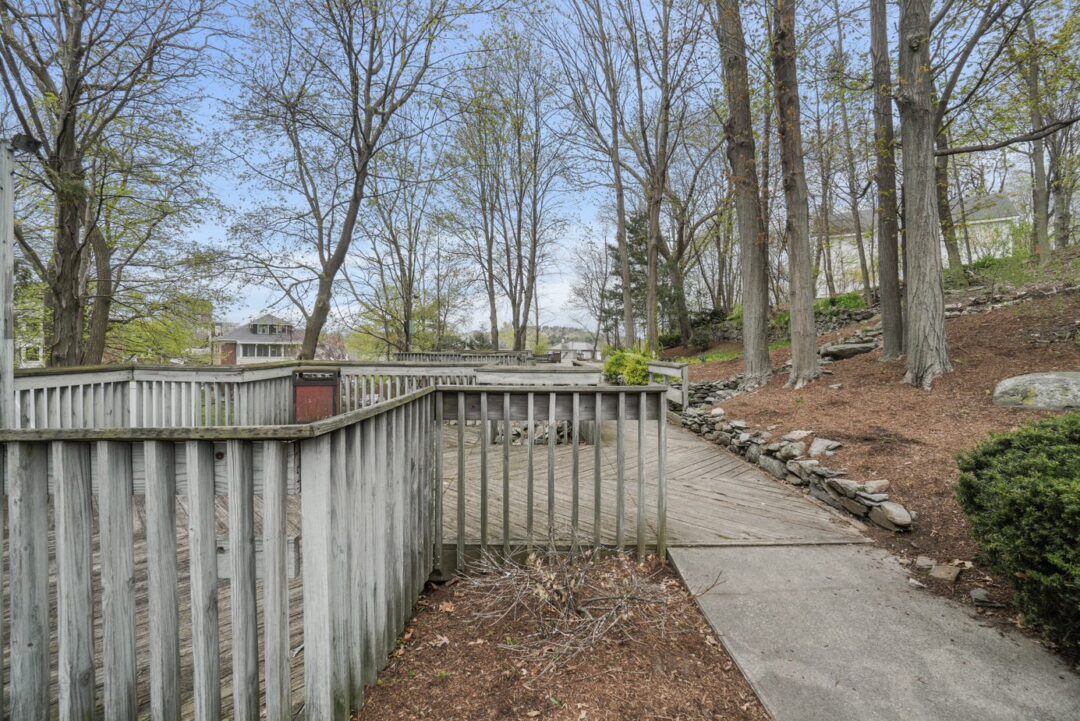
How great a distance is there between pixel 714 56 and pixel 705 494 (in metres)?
10.1

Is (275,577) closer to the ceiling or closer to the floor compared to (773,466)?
closer to the ceiling

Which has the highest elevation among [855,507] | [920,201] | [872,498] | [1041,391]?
[920,201]

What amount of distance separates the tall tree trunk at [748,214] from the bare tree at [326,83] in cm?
523

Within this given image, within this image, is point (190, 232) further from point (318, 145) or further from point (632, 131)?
point (632, 131)

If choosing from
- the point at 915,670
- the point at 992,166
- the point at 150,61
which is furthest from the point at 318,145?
the point at 992,166

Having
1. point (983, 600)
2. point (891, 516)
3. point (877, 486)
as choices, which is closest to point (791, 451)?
point (877, 486)

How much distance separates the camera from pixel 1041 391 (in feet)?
15.8

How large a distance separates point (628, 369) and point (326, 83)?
27.0ft

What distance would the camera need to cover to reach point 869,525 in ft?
11.4

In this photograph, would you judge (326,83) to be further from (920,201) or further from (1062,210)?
(1062,210)

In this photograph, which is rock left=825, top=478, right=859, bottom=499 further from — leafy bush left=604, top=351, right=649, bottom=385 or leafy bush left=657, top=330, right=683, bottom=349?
leafy bush left=657, top=330, right=683, bottom=349

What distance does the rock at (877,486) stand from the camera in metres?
3.64

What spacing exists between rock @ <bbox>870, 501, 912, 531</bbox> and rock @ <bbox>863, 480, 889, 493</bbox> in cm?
17

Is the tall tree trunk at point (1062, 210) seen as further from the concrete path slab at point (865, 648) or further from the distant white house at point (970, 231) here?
the concrete path slab at point (865, 648)
